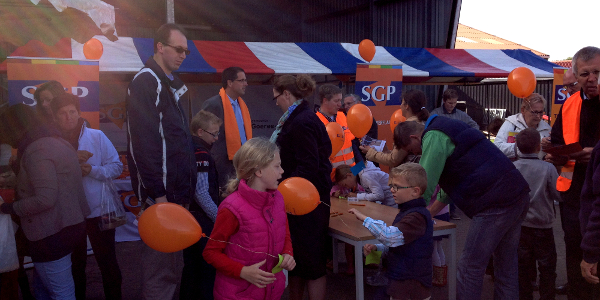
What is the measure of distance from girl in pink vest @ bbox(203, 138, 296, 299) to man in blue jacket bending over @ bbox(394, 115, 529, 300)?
0.96m

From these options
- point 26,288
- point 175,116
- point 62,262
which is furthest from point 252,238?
point 26,288

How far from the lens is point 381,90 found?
6738 millimetres

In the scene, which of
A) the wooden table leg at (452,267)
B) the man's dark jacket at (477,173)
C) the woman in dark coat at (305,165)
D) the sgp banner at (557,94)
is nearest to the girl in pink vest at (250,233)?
the woman in dark coat at (305,165)

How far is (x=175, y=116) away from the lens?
2367 millimetres

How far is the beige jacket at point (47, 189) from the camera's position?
7.73ft

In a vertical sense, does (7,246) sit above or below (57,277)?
above

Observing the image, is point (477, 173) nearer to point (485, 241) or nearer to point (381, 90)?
point (485, 241)

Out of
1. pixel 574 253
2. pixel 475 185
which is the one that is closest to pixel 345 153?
pixel 475 185

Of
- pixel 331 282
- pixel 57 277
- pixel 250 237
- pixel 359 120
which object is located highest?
pixel 359 120

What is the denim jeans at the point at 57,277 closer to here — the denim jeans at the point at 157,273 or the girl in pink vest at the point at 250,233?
the denim jeans at the point at 157,273

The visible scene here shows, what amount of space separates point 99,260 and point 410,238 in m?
2.19

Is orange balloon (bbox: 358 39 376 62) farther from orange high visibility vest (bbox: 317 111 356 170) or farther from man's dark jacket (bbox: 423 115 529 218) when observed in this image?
man's dark jacket (bbox: 423 115 529 218)

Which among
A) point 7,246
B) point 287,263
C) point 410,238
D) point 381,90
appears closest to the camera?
point 287,263

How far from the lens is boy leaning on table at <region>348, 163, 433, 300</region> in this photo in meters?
2.35
